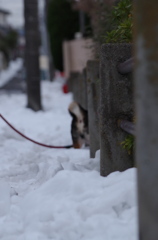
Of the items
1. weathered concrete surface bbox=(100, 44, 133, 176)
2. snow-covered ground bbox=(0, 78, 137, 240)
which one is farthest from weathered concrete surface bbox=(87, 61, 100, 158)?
weathered concrete surface bbox=(100, 44, 133, 176)

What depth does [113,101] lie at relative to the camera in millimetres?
4188

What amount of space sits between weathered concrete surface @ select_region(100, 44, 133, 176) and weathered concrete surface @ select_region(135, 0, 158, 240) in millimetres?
1765

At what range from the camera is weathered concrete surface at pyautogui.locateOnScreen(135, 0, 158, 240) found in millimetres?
2227

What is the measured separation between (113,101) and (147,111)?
6.28 feet

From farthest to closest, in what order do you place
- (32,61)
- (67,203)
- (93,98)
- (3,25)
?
(3,25), (32,61), (93,98), (67,203)

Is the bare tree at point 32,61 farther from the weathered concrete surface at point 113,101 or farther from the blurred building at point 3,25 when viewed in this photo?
the blurred building at point 3,25

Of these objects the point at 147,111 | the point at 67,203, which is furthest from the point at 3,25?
the point at 147,111

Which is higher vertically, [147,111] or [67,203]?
[147,111]

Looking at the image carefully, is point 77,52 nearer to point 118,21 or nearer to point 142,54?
point 118,21

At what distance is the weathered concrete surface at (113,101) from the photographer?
4.17 meters

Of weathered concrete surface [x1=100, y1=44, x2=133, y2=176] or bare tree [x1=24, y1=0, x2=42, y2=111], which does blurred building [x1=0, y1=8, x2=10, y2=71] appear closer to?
bare tree [x1=24, y1=0, x2=42, y2=111]

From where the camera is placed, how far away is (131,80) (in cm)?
419

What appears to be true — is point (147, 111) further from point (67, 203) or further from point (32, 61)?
point (32, 61)

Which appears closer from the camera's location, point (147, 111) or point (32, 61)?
point (147, 111)
